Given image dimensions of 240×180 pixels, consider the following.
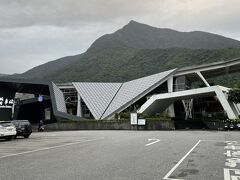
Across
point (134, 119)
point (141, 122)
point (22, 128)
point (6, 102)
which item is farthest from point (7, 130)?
point (6, 102)

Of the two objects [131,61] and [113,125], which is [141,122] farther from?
[131,61]

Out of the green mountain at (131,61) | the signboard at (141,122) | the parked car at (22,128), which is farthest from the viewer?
the green mountain at (131,61)

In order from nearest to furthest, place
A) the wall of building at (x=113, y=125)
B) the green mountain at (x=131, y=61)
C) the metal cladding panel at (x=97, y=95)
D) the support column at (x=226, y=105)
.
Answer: the wall of building at (x=113, y=125) < the support column at (x=226, y=105) < the metal cladding panel at (x=97, y=95) < the green mountain at (x=131, y=61)

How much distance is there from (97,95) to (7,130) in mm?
38790

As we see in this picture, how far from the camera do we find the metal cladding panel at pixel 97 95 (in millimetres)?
57075

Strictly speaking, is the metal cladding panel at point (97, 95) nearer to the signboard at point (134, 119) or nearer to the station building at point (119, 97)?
the station building at point (119, 97)

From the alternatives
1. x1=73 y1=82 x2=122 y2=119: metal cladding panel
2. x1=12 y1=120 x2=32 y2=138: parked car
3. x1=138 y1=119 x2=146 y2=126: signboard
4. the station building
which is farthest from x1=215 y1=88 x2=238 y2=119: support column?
x1=12 y1=120 x2=32 y2=138: parked car

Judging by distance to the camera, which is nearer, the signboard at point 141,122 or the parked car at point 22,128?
the parked car at point 22,128

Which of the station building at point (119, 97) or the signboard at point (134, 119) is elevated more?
the station building at point (119, 97)

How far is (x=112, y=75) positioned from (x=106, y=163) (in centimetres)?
12117

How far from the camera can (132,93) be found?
→ 5947 cm

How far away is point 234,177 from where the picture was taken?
8477mm

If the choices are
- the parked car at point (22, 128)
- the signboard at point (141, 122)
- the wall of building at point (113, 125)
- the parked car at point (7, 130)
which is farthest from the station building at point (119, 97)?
the parked car at point (7, 130)

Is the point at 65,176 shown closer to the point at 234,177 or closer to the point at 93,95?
the point at 234,177
